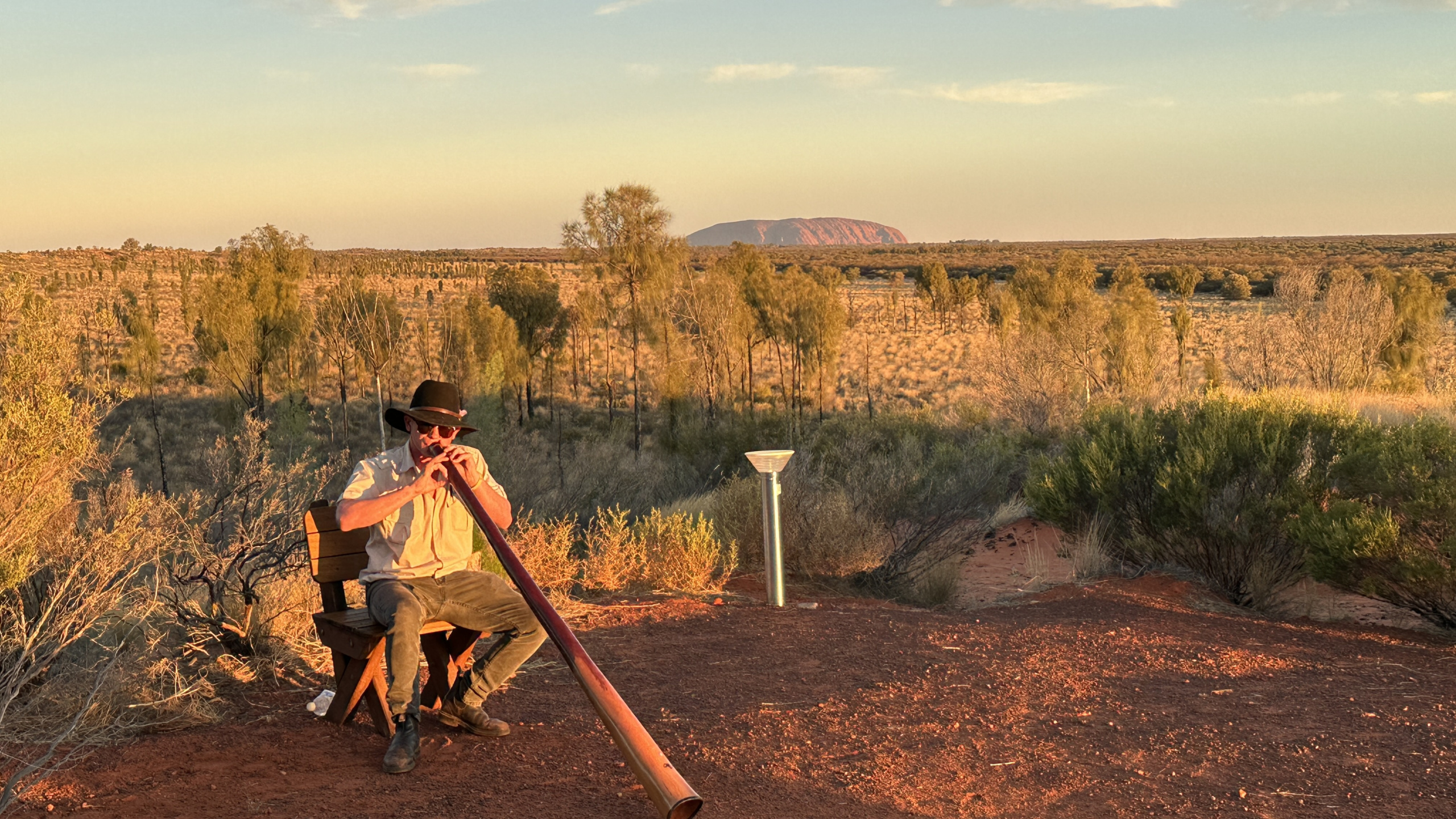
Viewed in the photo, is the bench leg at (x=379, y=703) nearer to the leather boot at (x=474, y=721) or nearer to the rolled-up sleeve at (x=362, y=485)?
the leather boot at (x=474, y=721)

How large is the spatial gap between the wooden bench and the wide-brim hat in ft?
1.81

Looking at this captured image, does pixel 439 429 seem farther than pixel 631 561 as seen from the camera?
No

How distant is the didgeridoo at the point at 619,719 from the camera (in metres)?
3.39

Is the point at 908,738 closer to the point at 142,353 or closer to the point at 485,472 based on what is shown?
the point at 485,472

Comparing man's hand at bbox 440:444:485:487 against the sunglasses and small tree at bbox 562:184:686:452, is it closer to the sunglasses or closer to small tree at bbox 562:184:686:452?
the sunglasses

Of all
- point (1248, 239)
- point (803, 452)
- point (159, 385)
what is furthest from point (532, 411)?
point (1248, 239)

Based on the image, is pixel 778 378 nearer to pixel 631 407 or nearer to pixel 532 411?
pixel 631 407

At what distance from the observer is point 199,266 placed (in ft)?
258

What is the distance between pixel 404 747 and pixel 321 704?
95 centimetres

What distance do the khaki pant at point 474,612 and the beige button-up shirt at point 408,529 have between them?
0.05m

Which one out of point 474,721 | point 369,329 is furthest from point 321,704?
point 369,329

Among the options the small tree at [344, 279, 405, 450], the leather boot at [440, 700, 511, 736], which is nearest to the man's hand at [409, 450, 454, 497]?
the leather boot at [440, 700, 511, 736]

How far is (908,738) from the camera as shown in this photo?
15.4 feet

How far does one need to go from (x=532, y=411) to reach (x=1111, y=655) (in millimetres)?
30629
